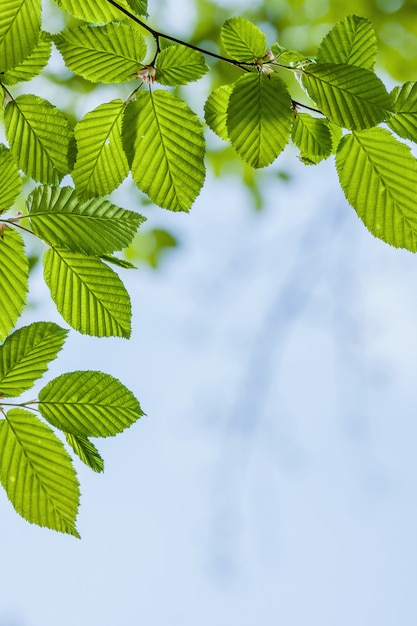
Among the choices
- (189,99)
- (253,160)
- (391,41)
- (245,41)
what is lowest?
(253,160)

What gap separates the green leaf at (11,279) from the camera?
66 cm

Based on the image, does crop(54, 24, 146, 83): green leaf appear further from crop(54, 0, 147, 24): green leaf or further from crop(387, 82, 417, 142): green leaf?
crop(387, 82, 417, 142): green leaf

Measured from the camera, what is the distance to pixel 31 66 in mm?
746

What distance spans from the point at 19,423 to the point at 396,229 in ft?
1.60

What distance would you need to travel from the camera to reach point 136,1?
687 mm

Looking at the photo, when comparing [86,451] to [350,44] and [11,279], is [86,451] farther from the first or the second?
[350,44]

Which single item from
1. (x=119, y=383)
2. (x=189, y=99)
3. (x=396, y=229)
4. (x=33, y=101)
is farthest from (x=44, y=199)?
(x=189, y=99)

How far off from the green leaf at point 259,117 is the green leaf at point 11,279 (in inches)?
11.2

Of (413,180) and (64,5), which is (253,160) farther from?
(64,5)

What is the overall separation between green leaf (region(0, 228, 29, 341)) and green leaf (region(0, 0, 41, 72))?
19cm

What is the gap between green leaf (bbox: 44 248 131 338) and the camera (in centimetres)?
71

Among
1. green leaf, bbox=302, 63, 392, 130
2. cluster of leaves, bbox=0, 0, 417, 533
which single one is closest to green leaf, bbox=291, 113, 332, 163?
cluster of leaves, bbox=0, 0, 417, 533

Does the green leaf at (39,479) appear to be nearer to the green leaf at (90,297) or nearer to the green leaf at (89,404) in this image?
the green leaf at (89,404)

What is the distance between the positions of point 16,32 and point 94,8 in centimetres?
12
